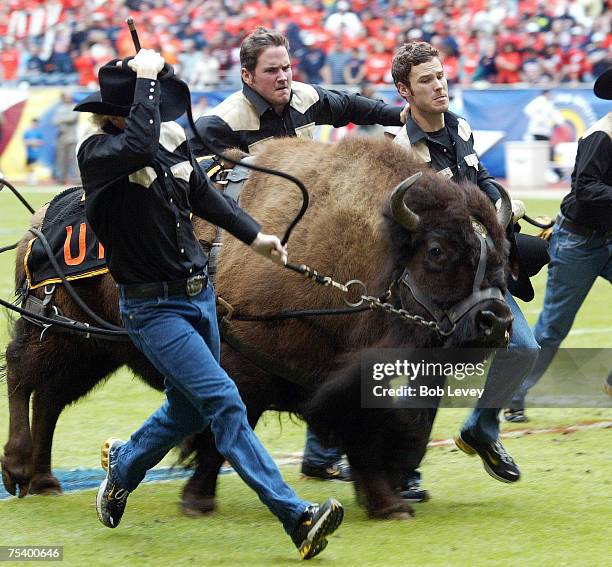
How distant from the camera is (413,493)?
19.8ft

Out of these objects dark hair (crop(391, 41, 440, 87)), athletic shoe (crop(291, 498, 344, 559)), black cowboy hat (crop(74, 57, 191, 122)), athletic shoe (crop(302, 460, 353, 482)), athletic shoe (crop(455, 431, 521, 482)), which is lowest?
athletic shoe (crop(302, 460, 353, 482))

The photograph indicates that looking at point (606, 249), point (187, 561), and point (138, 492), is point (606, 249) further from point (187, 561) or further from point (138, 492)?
point (187, 561)

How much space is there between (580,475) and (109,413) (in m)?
3.34

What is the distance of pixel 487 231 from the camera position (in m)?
5.52

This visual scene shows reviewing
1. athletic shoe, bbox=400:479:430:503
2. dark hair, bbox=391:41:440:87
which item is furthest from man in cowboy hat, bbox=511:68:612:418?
athletic shoe, bbox=400:479:430:503

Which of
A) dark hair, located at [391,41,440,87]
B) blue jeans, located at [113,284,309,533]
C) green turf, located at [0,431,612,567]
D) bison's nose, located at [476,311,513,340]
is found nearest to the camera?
blue jeans, located at [113,284,309,533]

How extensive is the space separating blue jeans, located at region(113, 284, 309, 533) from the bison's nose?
1.07 meters

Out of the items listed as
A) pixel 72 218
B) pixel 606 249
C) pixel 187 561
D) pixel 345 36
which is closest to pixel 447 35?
pixel 345 36

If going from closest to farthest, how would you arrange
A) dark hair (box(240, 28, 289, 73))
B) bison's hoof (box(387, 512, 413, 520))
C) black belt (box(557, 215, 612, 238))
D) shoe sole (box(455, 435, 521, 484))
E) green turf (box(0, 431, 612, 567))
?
green turf (box(0, 431, 612, 567))
bison's hoof (box(387, 512, 413, 520))
shoe sole (box(455, 435, 521, 484))
dark hair (box(240, 28, 289, 73))
black belt (box(557, 215, 612, 238))

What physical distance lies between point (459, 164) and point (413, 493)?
164cm

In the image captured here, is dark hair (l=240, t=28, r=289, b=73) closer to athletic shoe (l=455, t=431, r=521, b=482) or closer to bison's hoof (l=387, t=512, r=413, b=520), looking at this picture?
athletic shoe (l=455, t=431, r=521, b=482)

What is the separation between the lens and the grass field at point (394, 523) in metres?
5.02

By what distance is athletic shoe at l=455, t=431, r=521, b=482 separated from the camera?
6.11 metres

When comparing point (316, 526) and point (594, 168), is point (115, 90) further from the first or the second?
point (594, 168)
